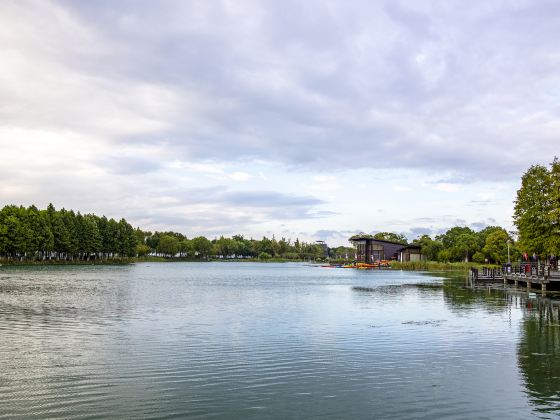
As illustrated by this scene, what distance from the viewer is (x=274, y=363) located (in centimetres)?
2402

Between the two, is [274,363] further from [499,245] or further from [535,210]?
[499,245]

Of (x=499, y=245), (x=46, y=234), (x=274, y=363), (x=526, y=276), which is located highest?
(x=46, y=234)

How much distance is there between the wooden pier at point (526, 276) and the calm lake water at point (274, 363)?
57.4 feet

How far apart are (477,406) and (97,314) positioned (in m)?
32.4

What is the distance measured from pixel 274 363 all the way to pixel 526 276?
179ft

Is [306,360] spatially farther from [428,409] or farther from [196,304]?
[196,304]

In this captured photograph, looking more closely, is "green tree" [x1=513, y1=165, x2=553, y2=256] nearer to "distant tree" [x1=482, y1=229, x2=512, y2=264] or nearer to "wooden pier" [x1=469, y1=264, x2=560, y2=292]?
"wooden pier" [x1=469, y1=264, x2=560, y2=292]

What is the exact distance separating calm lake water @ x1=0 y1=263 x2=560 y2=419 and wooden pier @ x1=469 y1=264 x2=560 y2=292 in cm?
1750

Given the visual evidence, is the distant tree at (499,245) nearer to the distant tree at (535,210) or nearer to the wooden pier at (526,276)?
the wooden pier at (526,276)

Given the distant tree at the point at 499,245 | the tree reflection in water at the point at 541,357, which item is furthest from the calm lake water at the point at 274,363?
the distant tree at the point at 499,245

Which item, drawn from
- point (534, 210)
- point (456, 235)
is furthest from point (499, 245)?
point (534, 210)

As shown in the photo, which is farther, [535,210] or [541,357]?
[535,210]

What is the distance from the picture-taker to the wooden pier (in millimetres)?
60906

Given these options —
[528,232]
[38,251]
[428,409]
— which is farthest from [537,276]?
[38,251]
